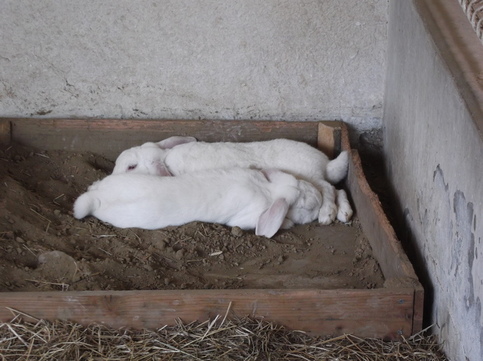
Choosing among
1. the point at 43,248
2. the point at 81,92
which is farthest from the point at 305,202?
the point at 81,92

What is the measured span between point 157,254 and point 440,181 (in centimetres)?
152

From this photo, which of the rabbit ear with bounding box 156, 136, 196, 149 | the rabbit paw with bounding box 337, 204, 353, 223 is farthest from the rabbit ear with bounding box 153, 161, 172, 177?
the rabbit paw with bounding box 337, 204, 353, 223

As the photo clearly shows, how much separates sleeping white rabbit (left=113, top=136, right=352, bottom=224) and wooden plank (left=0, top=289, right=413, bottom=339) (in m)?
1.36

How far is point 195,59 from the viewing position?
509cm

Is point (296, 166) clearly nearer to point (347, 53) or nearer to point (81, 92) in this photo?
point (347, 53)

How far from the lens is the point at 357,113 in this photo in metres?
5.24

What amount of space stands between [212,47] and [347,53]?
2.95 ft

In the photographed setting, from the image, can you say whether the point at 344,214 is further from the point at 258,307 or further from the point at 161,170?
the point at 258,307

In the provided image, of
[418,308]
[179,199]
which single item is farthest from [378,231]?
[179,199]

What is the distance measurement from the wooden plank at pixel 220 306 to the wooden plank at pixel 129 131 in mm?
2090

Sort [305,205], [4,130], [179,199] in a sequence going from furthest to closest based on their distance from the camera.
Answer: [4,130]
[305,205]
[179,199]

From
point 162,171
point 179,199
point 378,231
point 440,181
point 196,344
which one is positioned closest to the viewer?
point 196,344

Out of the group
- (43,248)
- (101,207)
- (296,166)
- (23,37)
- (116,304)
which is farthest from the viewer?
(23,37)

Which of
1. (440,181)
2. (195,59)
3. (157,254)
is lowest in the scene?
(157,254)
